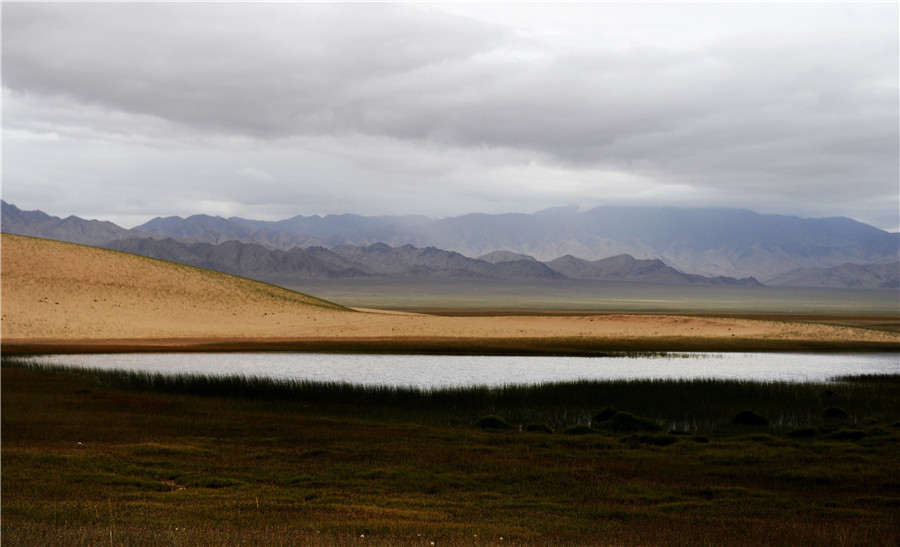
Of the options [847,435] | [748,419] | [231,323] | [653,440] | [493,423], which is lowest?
[231,323]

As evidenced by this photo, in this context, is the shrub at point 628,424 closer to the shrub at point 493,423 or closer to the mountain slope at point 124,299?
the shrub at point 493,423

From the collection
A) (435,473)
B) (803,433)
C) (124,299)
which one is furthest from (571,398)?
(124,299)

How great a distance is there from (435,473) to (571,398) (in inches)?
597

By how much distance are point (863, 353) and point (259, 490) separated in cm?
6172

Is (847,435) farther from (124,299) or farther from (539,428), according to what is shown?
(124,299)

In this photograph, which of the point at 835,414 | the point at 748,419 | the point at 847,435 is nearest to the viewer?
the point at 847,435

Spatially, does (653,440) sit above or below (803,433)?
below

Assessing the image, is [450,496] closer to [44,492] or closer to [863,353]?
[44,492]

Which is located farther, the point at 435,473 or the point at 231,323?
the point at 231,323

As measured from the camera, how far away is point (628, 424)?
84.5 ft

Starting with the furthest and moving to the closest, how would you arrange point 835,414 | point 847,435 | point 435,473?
point 835,414 → point 847,435 → point 435,473

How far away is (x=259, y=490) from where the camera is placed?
16969 mm

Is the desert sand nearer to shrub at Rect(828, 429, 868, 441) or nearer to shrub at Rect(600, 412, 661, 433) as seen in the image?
shrub at Rect(600, 412, 661, 433)

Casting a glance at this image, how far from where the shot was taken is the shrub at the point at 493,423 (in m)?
26.0
